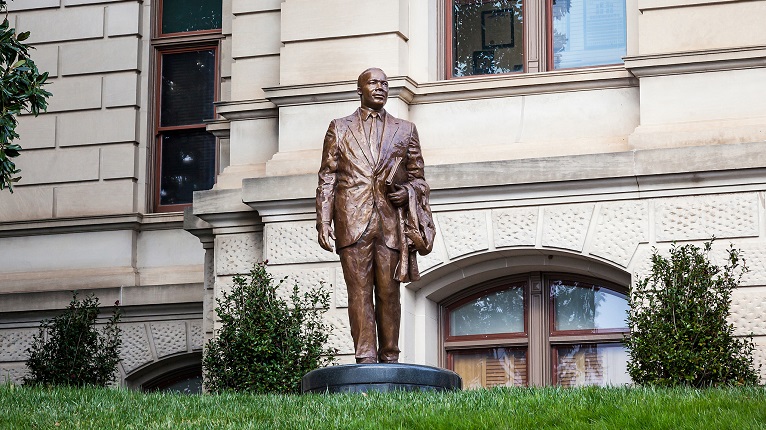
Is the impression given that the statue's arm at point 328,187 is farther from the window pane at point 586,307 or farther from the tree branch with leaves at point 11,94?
the window pane at point 586,307

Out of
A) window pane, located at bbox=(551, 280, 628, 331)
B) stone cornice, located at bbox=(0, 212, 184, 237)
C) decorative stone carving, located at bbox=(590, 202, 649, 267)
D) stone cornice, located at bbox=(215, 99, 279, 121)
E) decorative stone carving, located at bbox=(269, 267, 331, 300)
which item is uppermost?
stone cornice, located at bbox=(215, 99, 279, 121)

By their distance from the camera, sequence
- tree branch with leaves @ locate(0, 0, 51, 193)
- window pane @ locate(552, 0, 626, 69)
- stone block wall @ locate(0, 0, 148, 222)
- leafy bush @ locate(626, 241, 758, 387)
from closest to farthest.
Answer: leafy bush @ locate(626, 241, 758, 387), tree branch with leaves @ locate(0, 0, 51, 193), window pane @ locate(552, 0, 626, 69), stone block wall @ locate(0, 0, 148, 222)

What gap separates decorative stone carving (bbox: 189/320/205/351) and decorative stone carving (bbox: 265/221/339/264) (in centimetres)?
293

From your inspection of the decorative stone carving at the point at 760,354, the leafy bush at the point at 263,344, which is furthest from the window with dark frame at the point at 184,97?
the decorative stone carving at the point at 760,354

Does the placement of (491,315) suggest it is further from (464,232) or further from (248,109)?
(248,109)

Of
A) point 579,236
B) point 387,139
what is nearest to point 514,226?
point 579,236

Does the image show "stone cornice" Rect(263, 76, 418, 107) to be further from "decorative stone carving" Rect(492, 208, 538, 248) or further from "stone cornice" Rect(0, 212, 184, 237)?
"stone cornice" Rect(0, 212, 184, 237)

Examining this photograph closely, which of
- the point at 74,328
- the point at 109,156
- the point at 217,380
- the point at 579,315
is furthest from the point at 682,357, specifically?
the point at 109,156

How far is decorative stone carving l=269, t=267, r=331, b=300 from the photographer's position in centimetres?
1794

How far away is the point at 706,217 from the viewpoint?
16.7 meters

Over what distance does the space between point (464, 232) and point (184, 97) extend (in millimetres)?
6091

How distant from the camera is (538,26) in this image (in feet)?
61.4

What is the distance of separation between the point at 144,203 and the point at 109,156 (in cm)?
81

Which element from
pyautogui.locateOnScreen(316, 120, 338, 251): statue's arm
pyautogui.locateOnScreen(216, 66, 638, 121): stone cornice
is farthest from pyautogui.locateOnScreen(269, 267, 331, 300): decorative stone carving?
pyautogui.locateOnScreen(316, 120, 338, 251): statue's arm
